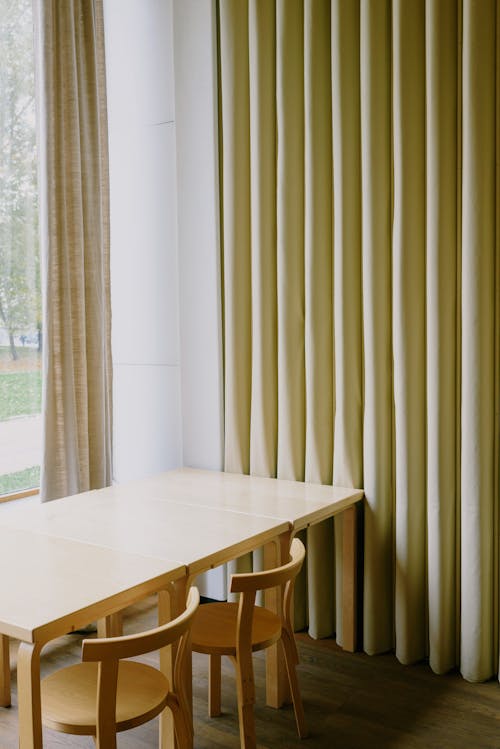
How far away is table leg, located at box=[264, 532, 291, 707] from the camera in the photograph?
2.48 meters

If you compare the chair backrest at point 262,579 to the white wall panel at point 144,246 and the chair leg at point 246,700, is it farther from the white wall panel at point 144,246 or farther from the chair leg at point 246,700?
the white wall panel at point 144,246

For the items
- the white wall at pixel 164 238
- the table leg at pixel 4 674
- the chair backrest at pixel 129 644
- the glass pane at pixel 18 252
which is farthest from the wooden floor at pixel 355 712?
the glass pane at pixel 18 252

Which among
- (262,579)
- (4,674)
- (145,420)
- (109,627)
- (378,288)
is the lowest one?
(4,674)

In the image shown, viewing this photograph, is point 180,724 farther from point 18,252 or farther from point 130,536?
point 18,252

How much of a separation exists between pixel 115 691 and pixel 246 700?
1.99 ft

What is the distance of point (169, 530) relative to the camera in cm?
235

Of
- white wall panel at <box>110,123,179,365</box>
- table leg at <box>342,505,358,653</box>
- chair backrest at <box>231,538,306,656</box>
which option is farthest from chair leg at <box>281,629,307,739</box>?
white wall panel at <box>110,123,179,365</box>

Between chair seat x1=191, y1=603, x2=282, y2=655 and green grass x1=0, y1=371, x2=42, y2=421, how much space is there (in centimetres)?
128

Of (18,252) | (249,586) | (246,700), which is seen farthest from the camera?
(18,252)

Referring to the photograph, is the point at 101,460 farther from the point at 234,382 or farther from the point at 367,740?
the point at 367,740

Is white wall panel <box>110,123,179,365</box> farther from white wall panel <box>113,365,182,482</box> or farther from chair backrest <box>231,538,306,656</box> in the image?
chair backrest <box>231,538,306,656</box>

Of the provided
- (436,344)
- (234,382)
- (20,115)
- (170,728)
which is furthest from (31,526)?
(20,115)

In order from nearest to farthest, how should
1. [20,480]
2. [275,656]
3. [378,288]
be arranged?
1. [275,656]
2. [378,288]
3. [20,480]

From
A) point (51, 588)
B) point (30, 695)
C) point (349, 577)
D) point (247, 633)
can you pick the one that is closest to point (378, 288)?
point (349, 577)
